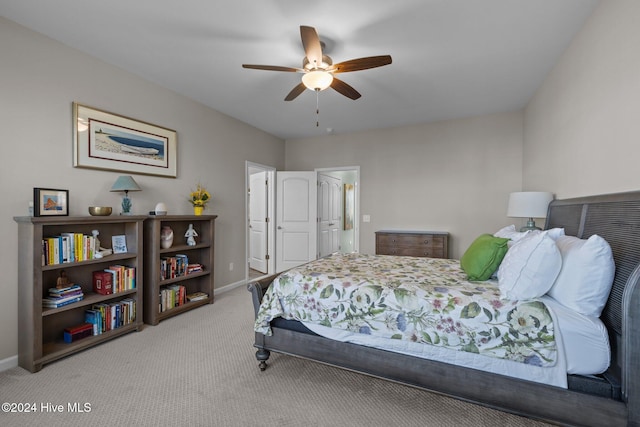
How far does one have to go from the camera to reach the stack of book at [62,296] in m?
2.32

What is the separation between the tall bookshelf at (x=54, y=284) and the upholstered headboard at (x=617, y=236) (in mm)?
3553

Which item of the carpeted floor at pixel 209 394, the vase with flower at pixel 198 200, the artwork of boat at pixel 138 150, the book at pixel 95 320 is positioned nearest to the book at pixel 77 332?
the book at pixel 95 320

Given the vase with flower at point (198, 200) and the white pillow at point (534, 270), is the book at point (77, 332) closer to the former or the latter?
the vase with flower at point (198, 200)

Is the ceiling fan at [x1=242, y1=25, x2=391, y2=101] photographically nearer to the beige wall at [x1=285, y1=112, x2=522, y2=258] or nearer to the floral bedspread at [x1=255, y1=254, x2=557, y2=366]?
the floral bedspread at [x1=255, y1=254, x2=557, y2=366]

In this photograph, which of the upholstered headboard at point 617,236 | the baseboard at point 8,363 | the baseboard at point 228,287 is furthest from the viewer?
the baseboard at point 228,287

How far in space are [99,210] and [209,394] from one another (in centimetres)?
192

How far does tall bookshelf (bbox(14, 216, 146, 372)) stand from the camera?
7.13 feet

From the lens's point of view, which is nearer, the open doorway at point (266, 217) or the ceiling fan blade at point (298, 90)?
the ceiling fan blade at point (298, 90)

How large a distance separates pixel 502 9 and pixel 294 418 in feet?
10.1

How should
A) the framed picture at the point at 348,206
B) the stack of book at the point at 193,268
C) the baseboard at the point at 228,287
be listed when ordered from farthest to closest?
the framed picture at the point at 348,206
the baseboard at the point at 228,287
the stack of book at the point at 193,268

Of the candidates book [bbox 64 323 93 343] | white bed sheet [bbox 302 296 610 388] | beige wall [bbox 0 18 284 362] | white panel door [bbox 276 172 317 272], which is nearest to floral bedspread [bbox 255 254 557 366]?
white bed sheet [bbox 302 296 610 388]

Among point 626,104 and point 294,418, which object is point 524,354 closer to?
point 294,418

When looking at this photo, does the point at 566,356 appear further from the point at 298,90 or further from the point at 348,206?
the point at 348,206

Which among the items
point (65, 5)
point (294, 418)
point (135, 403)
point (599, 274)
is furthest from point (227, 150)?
point (599, 274)
